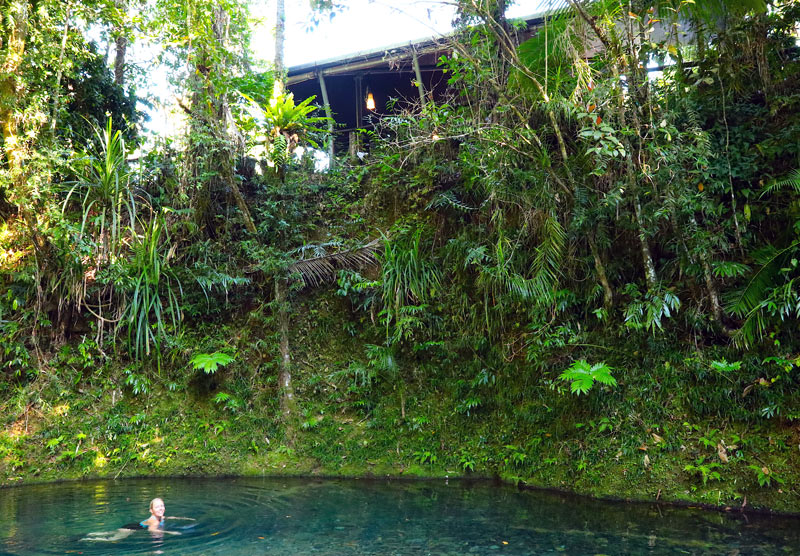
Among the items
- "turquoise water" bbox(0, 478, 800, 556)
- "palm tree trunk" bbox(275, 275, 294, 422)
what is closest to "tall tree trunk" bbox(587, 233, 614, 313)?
"turquoise water" bbox(0, 478, 800, 556)

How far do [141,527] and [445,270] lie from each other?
5000 mm

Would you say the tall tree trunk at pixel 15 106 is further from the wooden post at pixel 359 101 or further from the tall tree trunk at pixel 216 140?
the wooden post at pixel 359 101

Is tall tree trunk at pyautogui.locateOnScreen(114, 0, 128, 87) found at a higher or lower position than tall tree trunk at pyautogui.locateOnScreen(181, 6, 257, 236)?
higher

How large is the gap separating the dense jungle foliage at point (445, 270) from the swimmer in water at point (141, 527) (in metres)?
2.06

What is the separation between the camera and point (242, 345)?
27.3 ft

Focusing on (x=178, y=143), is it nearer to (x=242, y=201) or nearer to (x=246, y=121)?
(x=246, y=121)

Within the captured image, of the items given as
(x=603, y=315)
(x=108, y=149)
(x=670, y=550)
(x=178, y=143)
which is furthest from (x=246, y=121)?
(x=670, y=550)

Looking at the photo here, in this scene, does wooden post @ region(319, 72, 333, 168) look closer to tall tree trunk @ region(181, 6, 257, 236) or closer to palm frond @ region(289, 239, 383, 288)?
tall tree trunk @ region(181, 6, 257, 236)

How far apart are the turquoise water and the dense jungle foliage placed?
1.73 feet

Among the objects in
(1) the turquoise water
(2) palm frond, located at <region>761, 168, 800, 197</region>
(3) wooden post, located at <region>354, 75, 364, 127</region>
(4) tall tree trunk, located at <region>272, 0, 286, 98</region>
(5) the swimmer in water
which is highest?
(4) tall tree trunk, located at <region>272, 0, 286, 98</region>

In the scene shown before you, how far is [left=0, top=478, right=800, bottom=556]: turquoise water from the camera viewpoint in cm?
436

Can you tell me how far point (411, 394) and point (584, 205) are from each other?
133 inches

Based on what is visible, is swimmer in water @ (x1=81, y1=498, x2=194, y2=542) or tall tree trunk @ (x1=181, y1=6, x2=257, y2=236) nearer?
swimmer in water @ (x1=81, y1=498, x2=194, y2=542)

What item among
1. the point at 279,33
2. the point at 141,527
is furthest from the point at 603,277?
the point at 279,33
